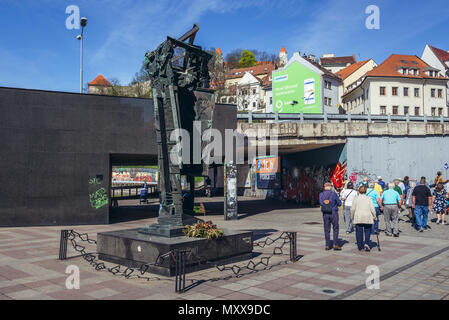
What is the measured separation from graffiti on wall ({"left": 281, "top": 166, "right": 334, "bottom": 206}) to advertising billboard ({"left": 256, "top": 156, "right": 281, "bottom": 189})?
93cm

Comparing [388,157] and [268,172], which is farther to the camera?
[268,172]

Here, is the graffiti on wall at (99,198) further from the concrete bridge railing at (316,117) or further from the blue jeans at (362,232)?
the blue jeans at (362,232)

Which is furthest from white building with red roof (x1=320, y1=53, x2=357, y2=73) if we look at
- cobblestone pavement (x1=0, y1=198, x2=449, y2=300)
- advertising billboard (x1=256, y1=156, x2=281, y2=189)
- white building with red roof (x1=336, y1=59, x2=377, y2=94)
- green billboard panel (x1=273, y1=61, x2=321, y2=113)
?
cobblestone pavement (x1=0, y1=198, x2=449, y2=300)

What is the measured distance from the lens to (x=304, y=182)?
28766 millimetres

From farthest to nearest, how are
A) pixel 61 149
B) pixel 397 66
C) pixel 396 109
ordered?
pixel 397 66, pixel 396 109, pixel 61 149

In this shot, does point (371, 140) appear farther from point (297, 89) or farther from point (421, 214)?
point (297, 89)

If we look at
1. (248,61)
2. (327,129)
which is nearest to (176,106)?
(327,129)

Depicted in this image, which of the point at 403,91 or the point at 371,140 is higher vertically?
the point at 403,91

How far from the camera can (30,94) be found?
16.2 meters

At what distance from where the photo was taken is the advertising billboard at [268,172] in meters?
33.6

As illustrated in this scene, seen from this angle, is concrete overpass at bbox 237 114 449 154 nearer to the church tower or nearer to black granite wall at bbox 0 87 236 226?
black granite wall at bbox 0 87 236 226

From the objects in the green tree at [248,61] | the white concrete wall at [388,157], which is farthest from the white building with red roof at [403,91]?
the green tree at [248,61]

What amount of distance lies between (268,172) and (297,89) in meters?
27.3

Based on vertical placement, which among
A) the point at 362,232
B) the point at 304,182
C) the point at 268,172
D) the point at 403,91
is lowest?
the point at 362,232
